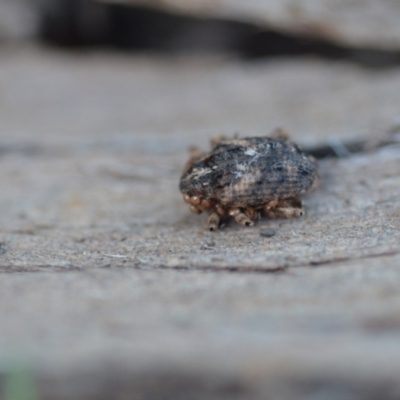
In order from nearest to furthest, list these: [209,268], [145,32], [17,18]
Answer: [209,268]
[17,18]
[145,32]

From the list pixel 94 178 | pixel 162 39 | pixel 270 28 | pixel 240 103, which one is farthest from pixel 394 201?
pixel 162 39

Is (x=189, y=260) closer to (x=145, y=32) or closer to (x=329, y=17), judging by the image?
(x=329, y=17)

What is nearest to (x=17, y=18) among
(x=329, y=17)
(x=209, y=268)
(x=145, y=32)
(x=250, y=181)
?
(x=145, y=32)

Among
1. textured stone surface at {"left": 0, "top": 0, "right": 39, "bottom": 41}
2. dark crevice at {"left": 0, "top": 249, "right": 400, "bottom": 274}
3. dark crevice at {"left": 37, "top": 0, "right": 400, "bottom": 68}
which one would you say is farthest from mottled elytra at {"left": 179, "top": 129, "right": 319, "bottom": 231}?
textured stone surface at {"left": 0, "top": 0, "right": 39, "bottom": 41}

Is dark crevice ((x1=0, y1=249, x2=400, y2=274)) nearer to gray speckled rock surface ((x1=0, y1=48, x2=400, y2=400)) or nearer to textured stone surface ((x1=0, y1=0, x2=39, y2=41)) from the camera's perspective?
gray speckled rock surface ((x1=0, y1=48, x2=400, y2=400))

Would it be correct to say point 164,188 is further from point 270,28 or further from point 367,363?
point 270,28

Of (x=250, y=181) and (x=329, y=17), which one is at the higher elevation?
(x=329, y=17)
